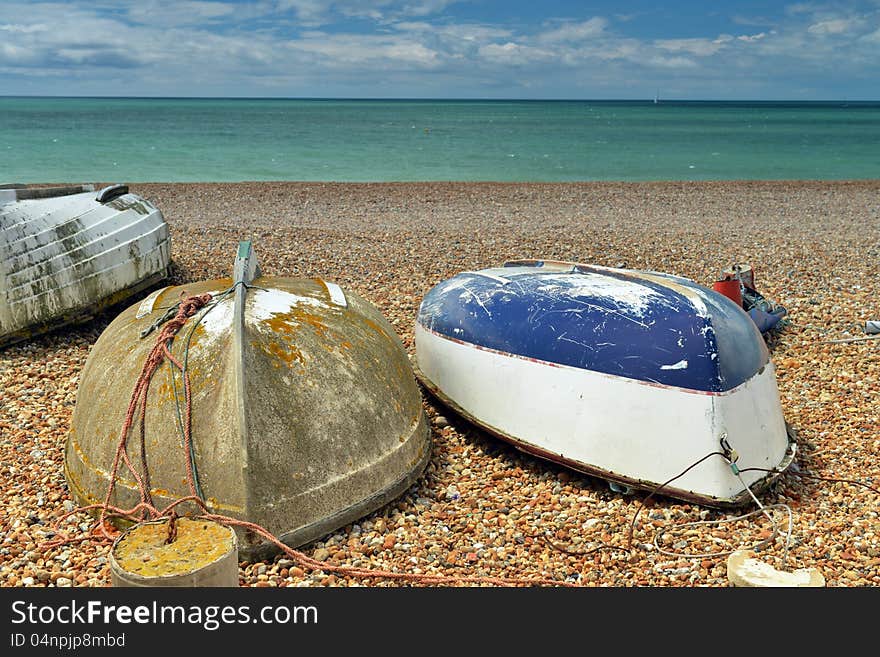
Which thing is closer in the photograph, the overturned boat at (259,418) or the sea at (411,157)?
the overturned boat at (259,418)

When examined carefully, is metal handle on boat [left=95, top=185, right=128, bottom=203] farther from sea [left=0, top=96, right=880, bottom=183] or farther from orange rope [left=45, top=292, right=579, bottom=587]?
sea [left=0, top=96, right=880, bottom=183]

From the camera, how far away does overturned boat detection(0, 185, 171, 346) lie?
749 cm

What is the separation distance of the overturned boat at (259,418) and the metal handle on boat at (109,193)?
13.7 feet

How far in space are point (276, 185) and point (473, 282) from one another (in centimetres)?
2031

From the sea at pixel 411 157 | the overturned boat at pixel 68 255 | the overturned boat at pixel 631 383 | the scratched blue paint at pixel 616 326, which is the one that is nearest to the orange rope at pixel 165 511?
the overturned boat at pixel 631 383

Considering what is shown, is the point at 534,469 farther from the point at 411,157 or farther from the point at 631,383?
the point at 411,157

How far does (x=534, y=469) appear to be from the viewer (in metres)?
5.63

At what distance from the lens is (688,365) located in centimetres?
488

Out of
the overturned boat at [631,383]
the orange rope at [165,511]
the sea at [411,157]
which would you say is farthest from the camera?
the sea at [411,157]

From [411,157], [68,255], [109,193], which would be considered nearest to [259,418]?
[68,255]

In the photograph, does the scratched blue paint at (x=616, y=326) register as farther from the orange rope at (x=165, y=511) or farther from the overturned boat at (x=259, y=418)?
the orange rope at (x=165, y=511)

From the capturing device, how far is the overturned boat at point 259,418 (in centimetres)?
430

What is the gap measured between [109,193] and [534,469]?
6.35 meters

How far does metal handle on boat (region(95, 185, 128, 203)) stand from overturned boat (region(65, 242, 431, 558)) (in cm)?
418
